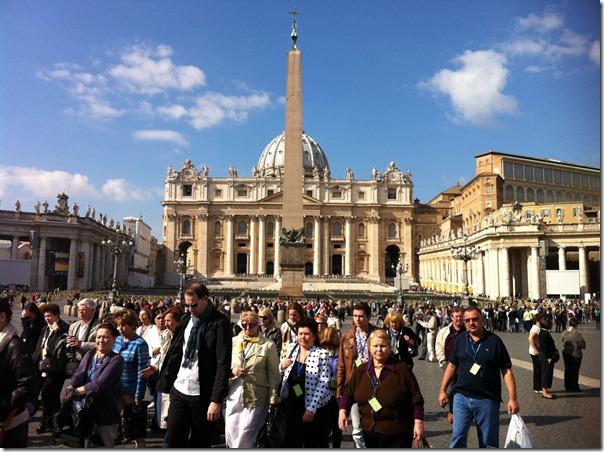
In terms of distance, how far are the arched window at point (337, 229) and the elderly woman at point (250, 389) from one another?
2888 inches

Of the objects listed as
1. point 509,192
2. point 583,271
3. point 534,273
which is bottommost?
point 534,273

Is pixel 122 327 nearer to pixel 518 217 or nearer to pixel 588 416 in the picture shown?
pixel 588 416

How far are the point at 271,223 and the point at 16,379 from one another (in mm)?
73036

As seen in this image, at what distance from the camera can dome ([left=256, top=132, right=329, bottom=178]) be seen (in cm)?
9631

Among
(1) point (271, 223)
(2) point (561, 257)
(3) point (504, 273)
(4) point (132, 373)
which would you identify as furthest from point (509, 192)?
(4) point (132, 373)

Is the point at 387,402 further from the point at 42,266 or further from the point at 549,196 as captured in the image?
the point at 549,196

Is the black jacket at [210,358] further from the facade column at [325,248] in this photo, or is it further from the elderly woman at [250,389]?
the facade column at [325,248]

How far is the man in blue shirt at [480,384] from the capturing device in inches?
185

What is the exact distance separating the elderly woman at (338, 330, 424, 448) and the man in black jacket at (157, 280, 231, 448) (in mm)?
1138

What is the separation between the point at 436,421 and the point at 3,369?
5.44m

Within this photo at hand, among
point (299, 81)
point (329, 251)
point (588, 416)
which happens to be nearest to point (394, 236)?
point (329, 251)

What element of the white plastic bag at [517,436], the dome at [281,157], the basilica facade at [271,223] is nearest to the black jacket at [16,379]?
the white plastic bag at [517,436]

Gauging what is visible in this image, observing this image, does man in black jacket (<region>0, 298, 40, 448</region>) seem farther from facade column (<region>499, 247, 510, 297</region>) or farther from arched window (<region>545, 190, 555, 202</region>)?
arched window (<region>545, 190, 555, 202</region>)

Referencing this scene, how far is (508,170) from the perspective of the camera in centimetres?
6494
